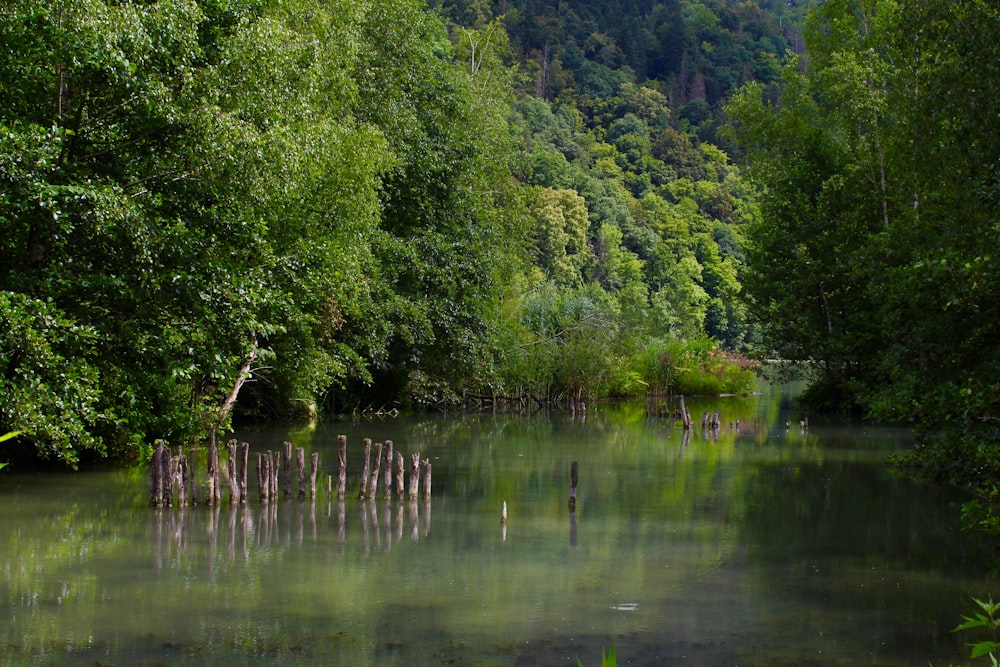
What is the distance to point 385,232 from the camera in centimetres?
3134

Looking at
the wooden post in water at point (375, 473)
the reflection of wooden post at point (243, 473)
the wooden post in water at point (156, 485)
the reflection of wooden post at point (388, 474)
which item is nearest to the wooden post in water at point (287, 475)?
the reflection of wooden post at point (243, 473)

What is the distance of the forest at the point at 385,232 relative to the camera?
48.5 feet

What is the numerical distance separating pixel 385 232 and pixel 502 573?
19.4 m

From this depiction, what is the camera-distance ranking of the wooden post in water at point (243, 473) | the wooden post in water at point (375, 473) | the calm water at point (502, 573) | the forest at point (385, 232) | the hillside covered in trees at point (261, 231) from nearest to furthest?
1. the calm water at point (502, 573)
2. the forest at point (385, 232)
3. the hillside covered in trees at point (261, 231)
4. the wooden post in water at point (243, 473)
5. the wooden post in water at point (375, 473)

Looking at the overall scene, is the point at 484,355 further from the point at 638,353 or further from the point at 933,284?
the point at 933,284

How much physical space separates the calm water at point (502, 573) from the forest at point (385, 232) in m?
1.44

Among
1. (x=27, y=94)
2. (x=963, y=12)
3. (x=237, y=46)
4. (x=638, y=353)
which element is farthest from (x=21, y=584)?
(x=638, y=353)

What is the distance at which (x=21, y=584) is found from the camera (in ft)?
40.2

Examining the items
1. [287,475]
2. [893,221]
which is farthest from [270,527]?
[893,221]

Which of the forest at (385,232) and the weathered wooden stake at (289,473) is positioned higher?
the forest at (385,232)

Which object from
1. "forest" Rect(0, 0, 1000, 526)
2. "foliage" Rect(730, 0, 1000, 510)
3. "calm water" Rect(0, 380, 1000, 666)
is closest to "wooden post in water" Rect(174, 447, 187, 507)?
"calm water" Rect(0, 380, 1000, 666)

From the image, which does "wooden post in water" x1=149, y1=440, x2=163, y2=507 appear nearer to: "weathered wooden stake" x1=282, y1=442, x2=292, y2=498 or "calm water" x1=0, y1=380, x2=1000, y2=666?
"calm water" x1=0, y1=380, x2=1000, y2=666

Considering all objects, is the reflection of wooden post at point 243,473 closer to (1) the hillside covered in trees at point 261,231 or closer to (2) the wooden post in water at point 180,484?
(2) the wooden post in water at point 180,484

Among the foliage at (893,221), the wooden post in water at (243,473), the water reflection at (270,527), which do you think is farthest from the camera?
the wooden post in water at (243,473)
